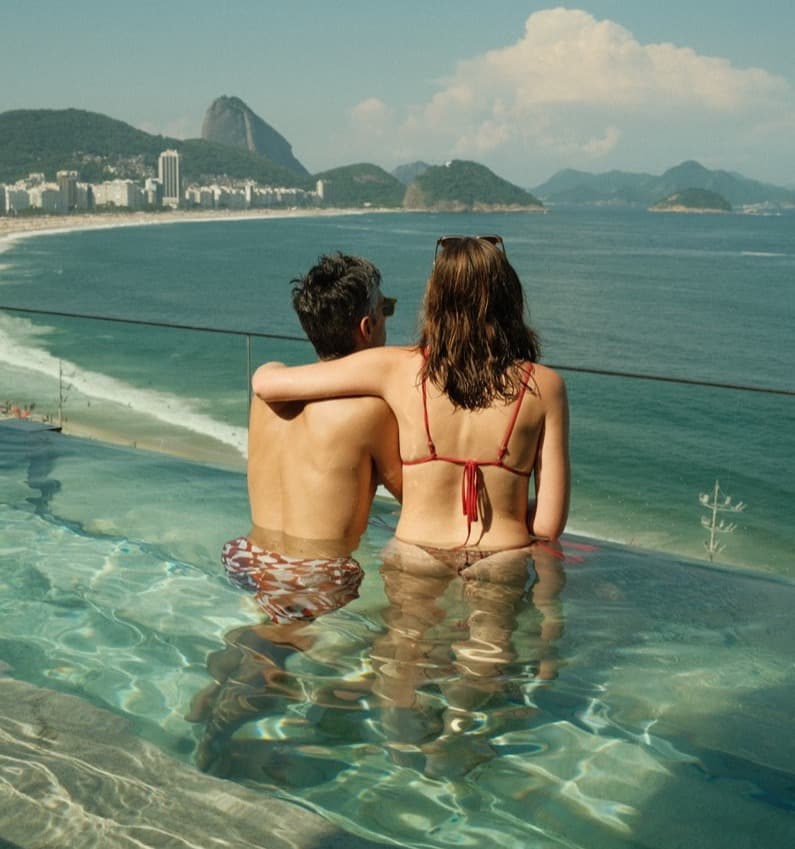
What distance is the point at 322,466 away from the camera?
2.54 meters

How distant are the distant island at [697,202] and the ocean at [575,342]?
6394 centimetres

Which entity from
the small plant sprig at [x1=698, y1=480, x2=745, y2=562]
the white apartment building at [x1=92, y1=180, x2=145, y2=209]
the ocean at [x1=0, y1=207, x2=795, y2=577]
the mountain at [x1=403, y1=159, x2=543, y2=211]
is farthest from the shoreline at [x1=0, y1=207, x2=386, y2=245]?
the small plant sprig at [x1=698, y1=480, x2=745, y2=562]

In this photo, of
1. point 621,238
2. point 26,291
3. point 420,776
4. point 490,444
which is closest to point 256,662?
point 420,776

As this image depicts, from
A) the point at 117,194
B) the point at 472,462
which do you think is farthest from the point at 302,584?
the point at 117,194

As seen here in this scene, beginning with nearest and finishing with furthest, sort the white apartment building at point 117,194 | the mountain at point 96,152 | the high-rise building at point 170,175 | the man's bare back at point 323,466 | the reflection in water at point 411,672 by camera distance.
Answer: the reflection in water at point 411,672, the man's bare back at point 323,466, the white apartment building at point 117,194, the mountain at point 96,152, the high-rise building at point 170,175

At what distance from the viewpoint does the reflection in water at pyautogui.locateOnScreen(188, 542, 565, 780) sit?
7.42 ft

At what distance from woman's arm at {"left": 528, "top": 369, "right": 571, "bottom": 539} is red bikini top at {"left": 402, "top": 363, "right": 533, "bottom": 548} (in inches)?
1.8

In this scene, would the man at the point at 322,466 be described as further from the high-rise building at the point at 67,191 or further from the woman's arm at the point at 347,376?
the high-rise building at the point at 67,191

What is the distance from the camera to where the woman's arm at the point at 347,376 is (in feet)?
8.03

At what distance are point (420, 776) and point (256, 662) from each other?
1.80 feet

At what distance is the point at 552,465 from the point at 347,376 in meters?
0.51

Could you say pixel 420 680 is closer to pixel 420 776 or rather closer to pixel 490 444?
pixel 420 776

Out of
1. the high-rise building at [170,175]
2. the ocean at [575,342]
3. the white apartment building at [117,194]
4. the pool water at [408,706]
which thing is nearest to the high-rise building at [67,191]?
the white apartment building at [117,194]

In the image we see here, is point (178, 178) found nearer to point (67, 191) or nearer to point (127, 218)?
point (67, 191)
